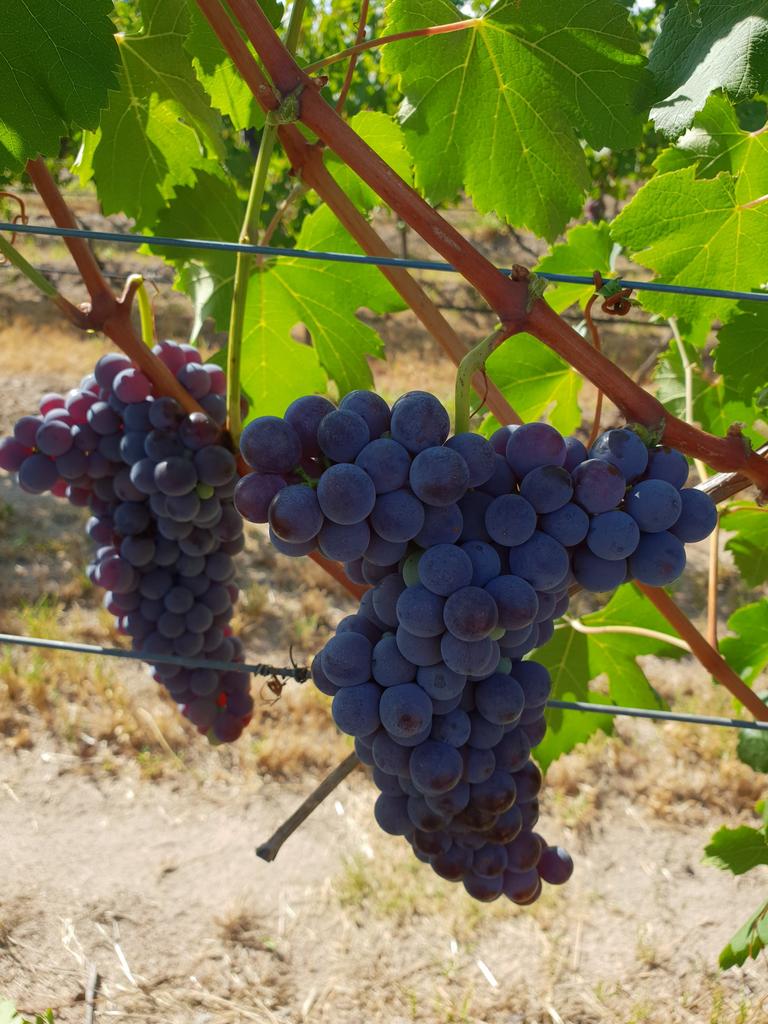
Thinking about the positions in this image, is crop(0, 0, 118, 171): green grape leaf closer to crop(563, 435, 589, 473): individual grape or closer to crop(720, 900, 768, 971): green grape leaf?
crop(563, 435, 589, 473): individual grape

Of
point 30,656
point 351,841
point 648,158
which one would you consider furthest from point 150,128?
point 648,158

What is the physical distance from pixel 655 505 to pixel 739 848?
27.9 inches

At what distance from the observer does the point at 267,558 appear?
3.90 meters

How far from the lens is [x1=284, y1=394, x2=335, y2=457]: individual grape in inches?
23.8

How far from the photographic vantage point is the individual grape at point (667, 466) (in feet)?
2.07

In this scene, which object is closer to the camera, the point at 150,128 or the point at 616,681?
the point at 150,128

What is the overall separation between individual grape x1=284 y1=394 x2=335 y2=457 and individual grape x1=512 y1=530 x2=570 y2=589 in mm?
158

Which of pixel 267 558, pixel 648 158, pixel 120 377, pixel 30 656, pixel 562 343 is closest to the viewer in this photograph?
pixel 562 343

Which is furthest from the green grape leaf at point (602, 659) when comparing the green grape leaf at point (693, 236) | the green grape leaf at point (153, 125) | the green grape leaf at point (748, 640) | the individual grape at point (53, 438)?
the green grape leaf at point (153, 125)

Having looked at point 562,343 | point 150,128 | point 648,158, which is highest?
point 648,158

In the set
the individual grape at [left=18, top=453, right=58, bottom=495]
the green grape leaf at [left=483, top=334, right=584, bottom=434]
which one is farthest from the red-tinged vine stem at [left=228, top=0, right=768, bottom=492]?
the individual grape at [left=18, top=453, right=58, bottom=495]

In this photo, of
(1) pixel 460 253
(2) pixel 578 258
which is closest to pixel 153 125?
(2) pixel 578 258

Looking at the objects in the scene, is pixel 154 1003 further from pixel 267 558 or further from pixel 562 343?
pixel 267 558

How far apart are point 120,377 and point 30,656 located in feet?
7.37
